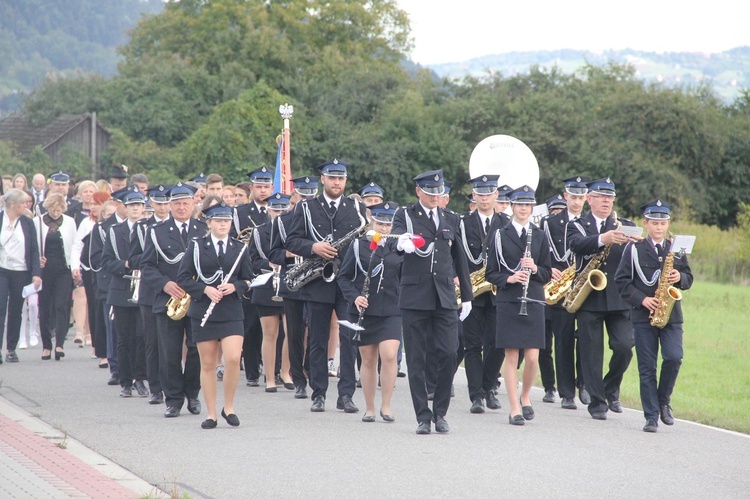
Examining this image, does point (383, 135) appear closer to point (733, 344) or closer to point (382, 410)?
point (733, 344)

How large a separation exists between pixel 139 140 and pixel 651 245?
132 ft

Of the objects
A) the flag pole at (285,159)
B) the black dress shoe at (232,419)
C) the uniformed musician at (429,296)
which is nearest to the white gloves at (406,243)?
the uniformed musician at (429,296)

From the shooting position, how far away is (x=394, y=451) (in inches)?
385

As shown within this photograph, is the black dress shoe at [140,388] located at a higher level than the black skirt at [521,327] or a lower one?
lower

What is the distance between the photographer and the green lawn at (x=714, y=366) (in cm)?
1294

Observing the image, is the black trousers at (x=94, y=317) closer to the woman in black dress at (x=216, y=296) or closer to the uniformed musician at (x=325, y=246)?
the uniformed musician at (x=325, y=246)

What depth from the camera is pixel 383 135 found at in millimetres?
44812

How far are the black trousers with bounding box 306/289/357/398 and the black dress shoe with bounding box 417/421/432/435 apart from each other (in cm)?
161

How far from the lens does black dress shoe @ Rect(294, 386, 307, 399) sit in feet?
43.0

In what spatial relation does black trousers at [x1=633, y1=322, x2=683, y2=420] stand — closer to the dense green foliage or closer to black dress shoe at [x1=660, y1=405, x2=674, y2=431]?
black dress shoe at [x1=660, y1=405, x2=674, y2=431]

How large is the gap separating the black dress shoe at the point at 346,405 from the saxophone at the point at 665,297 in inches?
120

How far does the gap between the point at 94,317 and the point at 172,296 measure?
5356 mm

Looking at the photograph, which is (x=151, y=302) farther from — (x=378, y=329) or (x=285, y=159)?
(x=285, y=159)

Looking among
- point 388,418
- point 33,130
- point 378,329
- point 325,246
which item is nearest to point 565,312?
point 378,329
